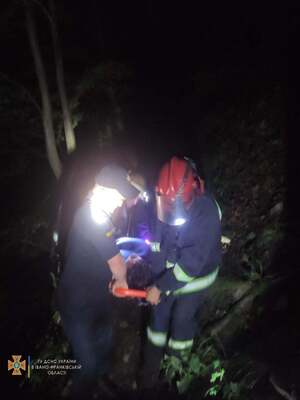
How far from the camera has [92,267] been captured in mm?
3426

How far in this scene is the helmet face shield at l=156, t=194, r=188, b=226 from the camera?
335cm

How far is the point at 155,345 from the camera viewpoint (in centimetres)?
404

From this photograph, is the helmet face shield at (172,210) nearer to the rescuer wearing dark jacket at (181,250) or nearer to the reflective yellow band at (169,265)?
the rescuer wearing dark jacket at (181,250)

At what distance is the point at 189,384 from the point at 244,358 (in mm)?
714

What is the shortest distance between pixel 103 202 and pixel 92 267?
2.00 ft

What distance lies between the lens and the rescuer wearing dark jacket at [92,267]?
10.7ft

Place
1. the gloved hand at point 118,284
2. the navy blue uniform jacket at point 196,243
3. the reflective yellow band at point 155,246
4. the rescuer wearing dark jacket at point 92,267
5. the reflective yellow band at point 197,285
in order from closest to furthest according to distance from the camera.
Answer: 1. the rescuer wearing dark jacket at point 92,267
2. the navy blue uniform jacket at point 196,243
3. the gloved hand at point 118,284
4. the reflective yellow band at point 197,285
5. the reflective yellow band at point 155,246

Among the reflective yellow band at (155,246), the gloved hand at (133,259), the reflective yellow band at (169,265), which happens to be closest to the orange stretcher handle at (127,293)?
the reflective yellow band at (169,265)

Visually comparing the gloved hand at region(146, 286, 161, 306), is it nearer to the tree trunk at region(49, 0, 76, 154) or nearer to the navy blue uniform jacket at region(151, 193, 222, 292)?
the navy blue uniform jacket at region(151, 193, 222, 292)

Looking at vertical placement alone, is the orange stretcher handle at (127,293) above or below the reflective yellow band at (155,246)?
below

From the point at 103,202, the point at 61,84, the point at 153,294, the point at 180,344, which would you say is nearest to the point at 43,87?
the point at 61,84

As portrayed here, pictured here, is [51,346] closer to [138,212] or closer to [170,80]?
[138,212]

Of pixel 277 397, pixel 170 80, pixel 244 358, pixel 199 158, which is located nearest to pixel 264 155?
pixel 199 158

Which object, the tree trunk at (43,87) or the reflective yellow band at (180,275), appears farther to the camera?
the tree trunk at (43,87)
